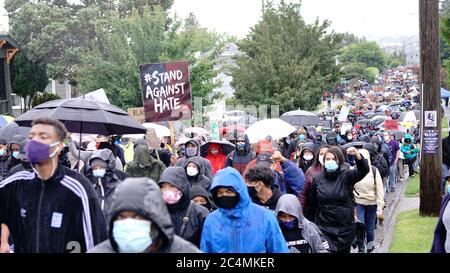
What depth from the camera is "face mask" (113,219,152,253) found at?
11.9 ft

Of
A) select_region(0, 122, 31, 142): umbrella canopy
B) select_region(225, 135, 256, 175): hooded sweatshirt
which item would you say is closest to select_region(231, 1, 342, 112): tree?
select_region(0, 122, 31, 142): umbrella canopy

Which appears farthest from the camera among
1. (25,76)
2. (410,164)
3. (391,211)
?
(25,76)

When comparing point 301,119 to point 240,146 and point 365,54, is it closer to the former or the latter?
point 240,146

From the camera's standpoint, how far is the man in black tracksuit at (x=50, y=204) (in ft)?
16.8

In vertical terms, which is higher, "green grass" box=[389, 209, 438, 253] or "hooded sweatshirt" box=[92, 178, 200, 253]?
"hooded sweatshirt" box=[92, 178, 200, 253]

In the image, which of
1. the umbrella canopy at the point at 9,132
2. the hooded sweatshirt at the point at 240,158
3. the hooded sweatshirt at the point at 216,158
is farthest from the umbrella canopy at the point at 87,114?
the hooded sweatshirt at the point at 216,158

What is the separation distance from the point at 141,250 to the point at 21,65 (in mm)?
44172

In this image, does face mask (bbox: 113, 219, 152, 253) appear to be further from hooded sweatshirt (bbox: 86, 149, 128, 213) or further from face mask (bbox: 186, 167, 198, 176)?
face mask (bbox: 186, 167, 198, 176)

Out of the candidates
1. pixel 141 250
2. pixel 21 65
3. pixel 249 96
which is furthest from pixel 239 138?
pixel 21 65

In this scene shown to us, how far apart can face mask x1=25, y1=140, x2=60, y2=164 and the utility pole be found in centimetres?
955

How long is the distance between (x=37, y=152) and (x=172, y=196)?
1.68 m

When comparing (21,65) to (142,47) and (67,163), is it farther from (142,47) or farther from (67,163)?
(67,163)

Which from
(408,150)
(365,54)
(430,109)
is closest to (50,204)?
(430,109)

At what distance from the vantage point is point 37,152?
5074mm
